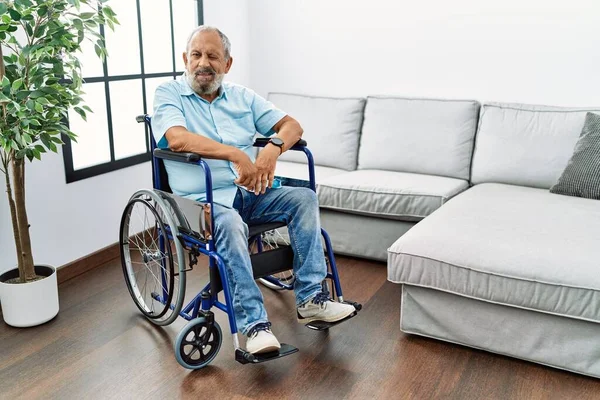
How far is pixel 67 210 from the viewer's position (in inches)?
108

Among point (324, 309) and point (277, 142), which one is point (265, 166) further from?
point (324, 309)

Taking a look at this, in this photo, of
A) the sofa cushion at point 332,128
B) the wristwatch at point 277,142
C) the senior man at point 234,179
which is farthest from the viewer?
the sofa cushion at point 332,128

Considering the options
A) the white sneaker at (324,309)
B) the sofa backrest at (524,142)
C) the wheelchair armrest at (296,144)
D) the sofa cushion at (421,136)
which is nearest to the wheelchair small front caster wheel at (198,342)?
the white sneaker at (324,309)

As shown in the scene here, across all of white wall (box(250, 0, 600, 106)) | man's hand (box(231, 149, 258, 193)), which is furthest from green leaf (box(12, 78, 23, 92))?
white wall (box(250, 0, 600, 106))

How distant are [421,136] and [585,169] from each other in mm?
871

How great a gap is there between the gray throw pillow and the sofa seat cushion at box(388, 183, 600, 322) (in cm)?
20

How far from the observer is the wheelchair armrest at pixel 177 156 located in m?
1.96

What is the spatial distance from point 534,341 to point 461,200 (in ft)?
2.64

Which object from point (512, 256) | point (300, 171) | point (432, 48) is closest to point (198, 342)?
point (512, 256)

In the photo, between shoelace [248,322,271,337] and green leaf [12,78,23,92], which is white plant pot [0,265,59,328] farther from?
shoelace [248,322,271,337]

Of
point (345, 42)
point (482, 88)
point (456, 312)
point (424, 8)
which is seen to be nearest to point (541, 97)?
point (482, 88)

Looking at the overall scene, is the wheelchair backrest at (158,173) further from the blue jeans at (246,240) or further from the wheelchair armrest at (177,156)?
the blue jeans at (246,240)

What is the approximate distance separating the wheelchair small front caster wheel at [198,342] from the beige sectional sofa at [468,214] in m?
0.71

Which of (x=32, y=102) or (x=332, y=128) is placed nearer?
(x=32, y=102)
